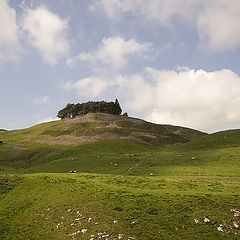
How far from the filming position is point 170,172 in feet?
Result: 180

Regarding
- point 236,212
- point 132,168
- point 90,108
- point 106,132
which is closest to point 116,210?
point 236,212

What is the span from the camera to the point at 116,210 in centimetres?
2923

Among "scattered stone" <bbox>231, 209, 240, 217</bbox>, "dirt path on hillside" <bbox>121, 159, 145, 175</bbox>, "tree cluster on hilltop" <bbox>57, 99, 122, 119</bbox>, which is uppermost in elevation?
"tree cluster on hilltop" <bbox>57, 99, 122, 119</bbox>

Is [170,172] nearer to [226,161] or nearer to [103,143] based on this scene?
[226,161]

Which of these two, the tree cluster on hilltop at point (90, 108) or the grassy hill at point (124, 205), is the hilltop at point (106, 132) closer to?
the tree cluster on hilltop at point (90, 108)

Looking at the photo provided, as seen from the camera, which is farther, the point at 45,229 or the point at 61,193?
the point at 61,193

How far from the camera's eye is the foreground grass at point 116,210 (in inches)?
1023

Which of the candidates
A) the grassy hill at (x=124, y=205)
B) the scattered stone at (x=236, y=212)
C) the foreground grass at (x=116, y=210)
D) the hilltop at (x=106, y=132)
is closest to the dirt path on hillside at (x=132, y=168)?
the grassy hill at (x=124, y=205)

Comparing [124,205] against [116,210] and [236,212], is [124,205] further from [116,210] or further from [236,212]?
[236,212]

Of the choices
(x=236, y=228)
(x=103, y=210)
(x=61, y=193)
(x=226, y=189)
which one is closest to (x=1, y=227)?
(x=61, y=193)

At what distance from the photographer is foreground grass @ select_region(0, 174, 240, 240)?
1023 inches

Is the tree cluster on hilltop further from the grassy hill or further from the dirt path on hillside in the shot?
the grassy hill

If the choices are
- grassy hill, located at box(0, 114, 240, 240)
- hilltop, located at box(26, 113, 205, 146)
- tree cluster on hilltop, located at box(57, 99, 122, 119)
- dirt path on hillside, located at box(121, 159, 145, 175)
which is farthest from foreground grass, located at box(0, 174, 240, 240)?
tree cluster on hilltop, located at box(57, 99, 122, 119)

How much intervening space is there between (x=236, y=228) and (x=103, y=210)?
39.0 ft
